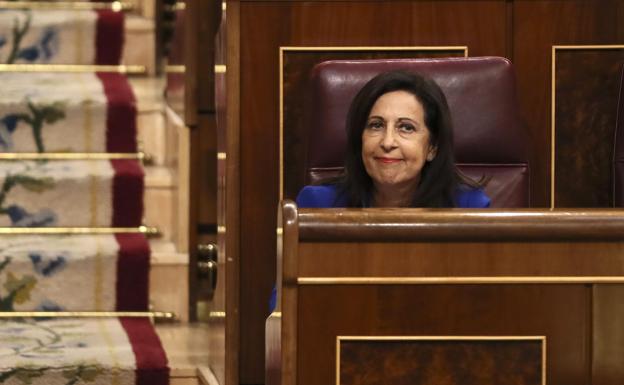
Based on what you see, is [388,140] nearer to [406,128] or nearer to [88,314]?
[406,128]

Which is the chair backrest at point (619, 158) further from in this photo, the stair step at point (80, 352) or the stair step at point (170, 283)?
the stair step at point (170, 283)

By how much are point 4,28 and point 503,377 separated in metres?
2.55

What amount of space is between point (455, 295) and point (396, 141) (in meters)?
0.64

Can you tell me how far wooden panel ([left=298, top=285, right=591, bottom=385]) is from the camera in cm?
192

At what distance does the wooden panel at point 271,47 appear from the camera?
2.89 meters

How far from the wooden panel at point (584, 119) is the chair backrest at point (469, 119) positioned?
282 mm

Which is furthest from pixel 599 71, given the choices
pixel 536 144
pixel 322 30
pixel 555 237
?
pixel 555 237

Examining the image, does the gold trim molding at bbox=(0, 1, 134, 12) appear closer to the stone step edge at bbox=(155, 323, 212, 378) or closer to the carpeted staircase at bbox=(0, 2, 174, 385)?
the carpeted staircase at bbox=(0, 2, 174, 385)

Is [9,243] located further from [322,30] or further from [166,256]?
[322,30]

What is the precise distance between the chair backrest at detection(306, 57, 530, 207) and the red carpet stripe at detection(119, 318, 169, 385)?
651mm

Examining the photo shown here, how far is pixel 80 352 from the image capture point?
3135 mm

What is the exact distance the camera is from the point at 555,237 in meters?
1.92

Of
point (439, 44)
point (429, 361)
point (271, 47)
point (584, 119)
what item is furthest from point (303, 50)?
point (429, 361)

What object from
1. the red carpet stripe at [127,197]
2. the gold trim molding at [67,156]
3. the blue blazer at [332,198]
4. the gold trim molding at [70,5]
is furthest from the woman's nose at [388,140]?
the gold trim molding at [70,5]
